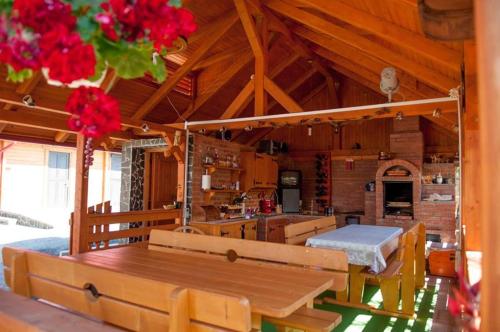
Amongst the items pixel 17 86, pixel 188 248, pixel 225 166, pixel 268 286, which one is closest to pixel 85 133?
pixel 268 286

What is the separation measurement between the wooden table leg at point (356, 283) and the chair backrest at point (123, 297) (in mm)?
3140

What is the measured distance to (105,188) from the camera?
43.0 feet

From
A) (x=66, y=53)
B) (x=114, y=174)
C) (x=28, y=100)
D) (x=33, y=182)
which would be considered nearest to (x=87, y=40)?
(x=66, y=53)

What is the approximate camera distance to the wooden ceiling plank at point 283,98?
595cm

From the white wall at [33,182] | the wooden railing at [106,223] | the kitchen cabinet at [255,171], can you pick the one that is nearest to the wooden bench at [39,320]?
the wooden railing at [106,223]

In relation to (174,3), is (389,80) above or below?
above

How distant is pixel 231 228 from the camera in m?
6.37

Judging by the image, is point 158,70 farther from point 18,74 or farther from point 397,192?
point 397,192

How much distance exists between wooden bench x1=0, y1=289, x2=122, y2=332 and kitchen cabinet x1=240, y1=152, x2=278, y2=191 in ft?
21.4

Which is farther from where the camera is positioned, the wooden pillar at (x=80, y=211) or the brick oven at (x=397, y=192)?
the brick oven at (x=397, y=192)

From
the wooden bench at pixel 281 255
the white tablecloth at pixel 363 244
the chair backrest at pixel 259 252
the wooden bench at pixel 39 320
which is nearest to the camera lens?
the wooden bench at pixel 39 320

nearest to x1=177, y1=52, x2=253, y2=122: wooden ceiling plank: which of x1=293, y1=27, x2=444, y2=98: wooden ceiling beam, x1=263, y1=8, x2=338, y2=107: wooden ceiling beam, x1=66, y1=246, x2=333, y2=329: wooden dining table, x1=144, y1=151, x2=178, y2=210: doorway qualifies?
x1=263, y1=8, x2=338, y2=107: wooden ceiling beam

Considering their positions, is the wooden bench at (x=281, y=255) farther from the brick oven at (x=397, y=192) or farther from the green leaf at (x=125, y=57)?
the brick oven at (x=397, y=192)

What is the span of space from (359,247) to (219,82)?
16.2 feet
